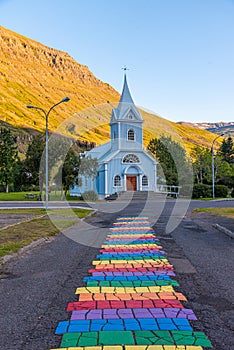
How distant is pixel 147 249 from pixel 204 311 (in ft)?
17.2

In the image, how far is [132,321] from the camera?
184 inches

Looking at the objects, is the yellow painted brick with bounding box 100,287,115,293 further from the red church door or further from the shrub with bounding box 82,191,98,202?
the red church door

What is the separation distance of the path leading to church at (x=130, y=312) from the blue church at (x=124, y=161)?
3628cm

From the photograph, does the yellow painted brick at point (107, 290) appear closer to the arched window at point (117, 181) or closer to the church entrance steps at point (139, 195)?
the church entrance steps at point (139, 195)

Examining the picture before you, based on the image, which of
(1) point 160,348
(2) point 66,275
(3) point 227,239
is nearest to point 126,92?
(3) point 227,239

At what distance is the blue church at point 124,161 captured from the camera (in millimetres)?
44966

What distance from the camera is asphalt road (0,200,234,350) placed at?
14.3 ft

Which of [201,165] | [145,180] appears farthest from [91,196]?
[201,165]

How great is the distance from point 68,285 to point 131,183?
39915mm

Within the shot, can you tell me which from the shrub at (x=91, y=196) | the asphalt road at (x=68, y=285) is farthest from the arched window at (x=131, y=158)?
the asphalt road at (x=68, y=285)

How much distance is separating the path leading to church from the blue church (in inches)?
1428

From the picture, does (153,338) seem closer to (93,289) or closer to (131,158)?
(93,289)

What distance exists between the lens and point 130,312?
16.5 ft

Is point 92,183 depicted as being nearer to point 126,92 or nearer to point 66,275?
point 126,92
